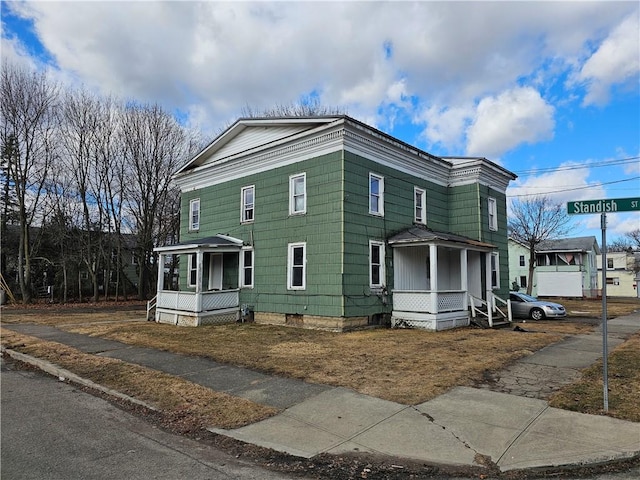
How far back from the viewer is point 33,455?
4.67 metres

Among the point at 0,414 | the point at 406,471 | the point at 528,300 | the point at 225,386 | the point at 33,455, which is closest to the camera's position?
the point at 406,471

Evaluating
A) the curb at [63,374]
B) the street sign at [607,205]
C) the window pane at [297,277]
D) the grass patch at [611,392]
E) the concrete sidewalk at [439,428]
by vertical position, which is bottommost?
the curb at [63,374]

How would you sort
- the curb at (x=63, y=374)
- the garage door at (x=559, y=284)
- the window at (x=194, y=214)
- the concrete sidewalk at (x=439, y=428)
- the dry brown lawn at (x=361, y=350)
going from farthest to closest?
the garage door at (x=559, y=284), the window at (x=194, y=214), the dry brown lawn at (x=361, y=350), the curb at (x=63, y=374), the concrete sidewalk at (x=439, y=428)

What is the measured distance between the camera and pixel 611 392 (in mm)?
6797

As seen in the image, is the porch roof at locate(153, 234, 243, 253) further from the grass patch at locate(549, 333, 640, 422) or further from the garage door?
the garage door

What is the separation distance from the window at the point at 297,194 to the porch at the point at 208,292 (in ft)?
10.6

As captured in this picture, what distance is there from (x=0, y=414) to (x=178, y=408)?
2.44 metres

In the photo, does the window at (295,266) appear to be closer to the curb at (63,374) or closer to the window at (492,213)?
the curb at (63,374)

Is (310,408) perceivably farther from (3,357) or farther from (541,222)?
(541,222)

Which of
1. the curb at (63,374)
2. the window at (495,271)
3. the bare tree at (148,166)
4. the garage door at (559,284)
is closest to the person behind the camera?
the curb at (63,374)

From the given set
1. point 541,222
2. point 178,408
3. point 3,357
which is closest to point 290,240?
point 3,357

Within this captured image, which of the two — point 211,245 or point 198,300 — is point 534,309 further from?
point 198,300

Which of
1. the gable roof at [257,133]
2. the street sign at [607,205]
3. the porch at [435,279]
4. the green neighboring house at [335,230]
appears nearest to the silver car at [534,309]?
the green neighboring house at [335,230]

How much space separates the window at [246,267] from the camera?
1811 centimetres
